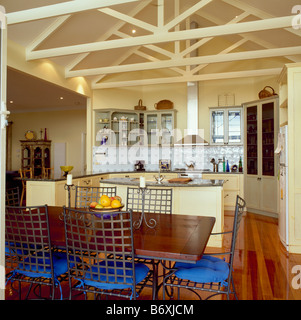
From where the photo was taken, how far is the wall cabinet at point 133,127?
7020mm

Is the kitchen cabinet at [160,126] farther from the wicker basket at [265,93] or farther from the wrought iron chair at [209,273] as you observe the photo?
the wrought iron chair at [209,273]

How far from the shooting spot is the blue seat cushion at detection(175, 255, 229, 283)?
71.2 inches

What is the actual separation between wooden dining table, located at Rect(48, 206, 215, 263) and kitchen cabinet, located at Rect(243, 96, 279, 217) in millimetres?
3890

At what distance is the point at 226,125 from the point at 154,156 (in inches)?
77.9

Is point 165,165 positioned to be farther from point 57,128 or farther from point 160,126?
point 57,128

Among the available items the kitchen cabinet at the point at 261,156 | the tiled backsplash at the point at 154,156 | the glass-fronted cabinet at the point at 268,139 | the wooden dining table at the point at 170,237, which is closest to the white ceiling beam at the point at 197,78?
the kitchen cabinet at the point at 261,156

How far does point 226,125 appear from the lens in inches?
261

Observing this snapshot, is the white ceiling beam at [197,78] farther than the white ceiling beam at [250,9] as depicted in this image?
Yes

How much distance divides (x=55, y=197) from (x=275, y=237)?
3.50m

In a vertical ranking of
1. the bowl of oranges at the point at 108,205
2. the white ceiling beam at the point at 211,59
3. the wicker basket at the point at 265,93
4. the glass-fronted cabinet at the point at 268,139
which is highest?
the white ceiling beam at the point at 211,59

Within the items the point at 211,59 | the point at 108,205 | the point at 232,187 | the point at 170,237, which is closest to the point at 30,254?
the point at 108,205

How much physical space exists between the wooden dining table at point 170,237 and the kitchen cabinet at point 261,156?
3890 mm

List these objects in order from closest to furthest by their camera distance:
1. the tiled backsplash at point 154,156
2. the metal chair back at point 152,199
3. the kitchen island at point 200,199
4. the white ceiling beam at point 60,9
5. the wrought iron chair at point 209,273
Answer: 1. the wrought iron chair at point 209,273
2. the metal chair back at point 152,199
3. the white ceiling beam at point 60,9
4. the kitchen island at point 200,199
5. the tiled backsplash at point 154,156

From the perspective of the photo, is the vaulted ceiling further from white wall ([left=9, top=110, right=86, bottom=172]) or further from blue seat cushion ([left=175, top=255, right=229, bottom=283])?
white wall ([left=9, top=110, right=86, bottom=172])
